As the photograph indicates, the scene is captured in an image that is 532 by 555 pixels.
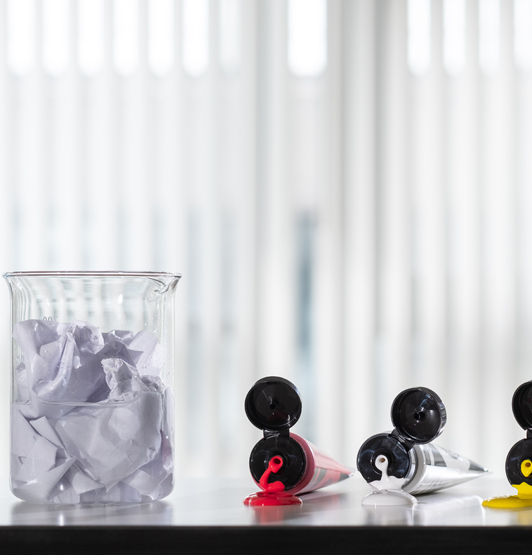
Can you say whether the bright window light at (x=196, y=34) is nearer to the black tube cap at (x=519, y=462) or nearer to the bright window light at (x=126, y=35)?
the bright window light at (x=126, y=35)

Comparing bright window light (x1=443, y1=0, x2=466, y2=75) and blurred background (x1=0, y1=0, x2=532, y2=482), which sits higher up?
bright window light (x1=443, y1=0, x2=466, y2=75)

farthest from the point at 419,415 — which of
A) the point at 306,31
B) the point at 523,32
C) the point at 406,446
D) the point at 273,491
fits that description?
the point at 523,32

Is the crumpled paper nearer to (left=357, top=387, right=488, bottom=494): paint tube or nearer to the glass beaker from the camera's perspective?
the glass beaker

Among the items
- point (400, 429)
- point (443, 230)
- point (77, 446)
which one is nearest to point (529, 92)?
point (443, 230)

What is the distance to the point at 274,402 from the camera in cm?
64

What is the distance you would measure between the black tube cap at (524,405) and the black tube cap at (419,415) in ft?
0.24

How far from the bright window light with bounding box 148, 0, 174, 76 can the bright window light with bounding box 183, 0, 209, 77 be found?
0.04m

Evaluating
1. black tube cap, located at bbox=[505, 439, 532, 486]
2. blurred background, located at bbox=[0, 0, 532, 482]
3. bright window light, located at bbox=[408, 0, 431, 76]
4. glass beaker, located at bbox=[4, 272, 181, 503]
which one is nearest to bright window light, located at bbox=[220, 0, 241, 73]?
blurred background, located at bbox=[0, 0, 532, 482]

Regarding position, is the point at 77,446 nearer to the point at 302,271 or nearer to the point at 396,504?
the point at 396,504

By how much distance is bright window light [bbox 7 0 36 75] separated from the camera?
6.21ft

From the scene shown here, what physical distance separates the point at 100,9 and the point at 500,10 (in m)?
1.10

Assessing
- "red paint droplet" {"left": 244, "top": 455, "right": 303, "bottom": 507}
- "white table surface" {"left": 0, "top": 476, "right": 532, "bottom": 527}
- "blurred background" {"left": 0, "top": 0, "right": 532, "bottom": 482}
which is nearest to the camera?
"white table surface" {"left": 0, "top": 476, "right": 532, "bottom": 527}

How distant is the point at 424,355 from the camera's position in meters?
1.87

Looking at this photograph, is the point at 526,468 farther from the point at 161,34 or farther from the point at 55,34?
the point at 55,34
